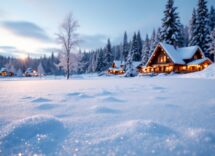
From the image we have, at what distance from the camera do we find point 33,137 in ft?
6.01

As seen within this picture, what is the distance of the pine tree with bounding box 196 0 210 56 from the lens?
125 ft

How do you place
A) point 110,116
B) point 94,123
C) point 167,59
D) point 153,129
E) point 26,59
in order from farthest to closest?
point 26,59, point 167,59, point 110,116, point 94,123, point 153,129

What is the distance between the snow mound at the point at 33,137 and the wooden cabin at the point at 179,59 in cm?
3316

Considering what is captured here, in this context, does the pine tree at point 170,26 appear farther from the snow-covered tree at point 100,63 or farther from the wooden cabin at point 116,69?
the snow-covered tree at point 100,63

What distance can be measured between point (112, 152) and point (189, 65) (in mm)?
37462

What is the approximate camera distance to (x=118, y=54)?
327 ft

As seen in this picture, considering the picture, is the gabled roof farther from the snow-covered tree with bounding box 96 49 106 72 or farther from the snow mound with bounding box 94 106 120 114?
the snow-covered tree with bounding box 96 49 106 72

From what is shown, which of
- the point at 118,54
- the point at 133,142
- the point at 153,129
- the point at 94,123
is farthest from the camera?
the point at 118,54

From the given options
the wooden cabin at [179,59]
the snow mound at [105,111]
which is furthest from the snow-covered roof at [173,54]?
the snow mound at [105,111]

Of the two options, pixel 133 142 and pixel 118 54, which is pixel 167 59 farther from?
pixel 118 54

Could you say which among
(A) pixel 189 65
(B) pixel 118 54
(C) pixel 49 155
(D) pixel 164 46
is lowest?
(C) pixel 49 155

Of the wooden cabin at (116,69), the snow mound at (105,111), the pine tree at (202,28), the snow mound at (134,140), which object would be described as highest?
the pine tree at (202,28)

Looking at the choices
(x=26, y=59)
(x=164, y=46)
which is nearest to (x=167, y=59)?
(x=164, y=46)

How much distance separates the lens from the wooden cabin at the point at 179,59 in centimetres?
→ 3325
